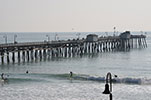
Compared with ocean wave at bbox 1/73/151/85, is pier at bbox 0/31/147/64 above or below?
above

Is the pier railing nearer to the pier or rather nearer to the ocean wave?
the pier

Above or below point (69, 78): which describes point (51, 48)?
above

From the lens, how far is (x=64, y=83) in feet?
153

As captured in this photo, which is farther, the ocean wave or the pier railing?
the pier railing

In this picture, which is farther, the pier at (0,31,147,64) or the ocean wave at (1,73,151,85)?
the pier at (0,31,147,64)

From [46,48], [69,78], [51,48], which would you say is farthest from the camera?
[51,48]

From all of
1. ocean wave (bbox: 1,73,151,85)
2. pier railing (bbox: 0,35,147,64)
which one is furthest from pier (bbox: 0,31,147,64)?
ocean wave (bbox: 1,73,151,85)

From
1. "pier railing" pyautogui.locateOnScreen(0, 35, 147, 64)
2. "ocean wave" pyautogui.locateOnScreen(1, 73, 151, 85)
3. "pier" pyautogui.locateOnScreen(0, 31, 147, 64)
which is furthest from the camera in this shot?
"pier" pyautogui.locateOnScreen(0, 31, 147, 64)

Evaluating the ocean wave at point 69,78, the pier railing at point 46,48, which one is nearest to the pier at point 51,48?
the pier railing at point 46,48

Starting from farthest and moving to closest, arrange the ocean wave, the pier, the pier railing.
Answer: the pier → the pier railing → the ocean wave

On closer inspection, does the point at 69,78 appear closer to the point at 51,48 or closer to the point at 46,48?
the point at 46,48

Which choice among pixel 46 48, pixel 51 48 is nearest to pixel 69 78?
pixel 46 48

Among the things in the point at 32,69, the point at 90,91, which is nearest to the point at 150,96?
the point at 90,91

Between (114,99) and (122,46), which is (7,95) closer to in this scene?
(114,99)
